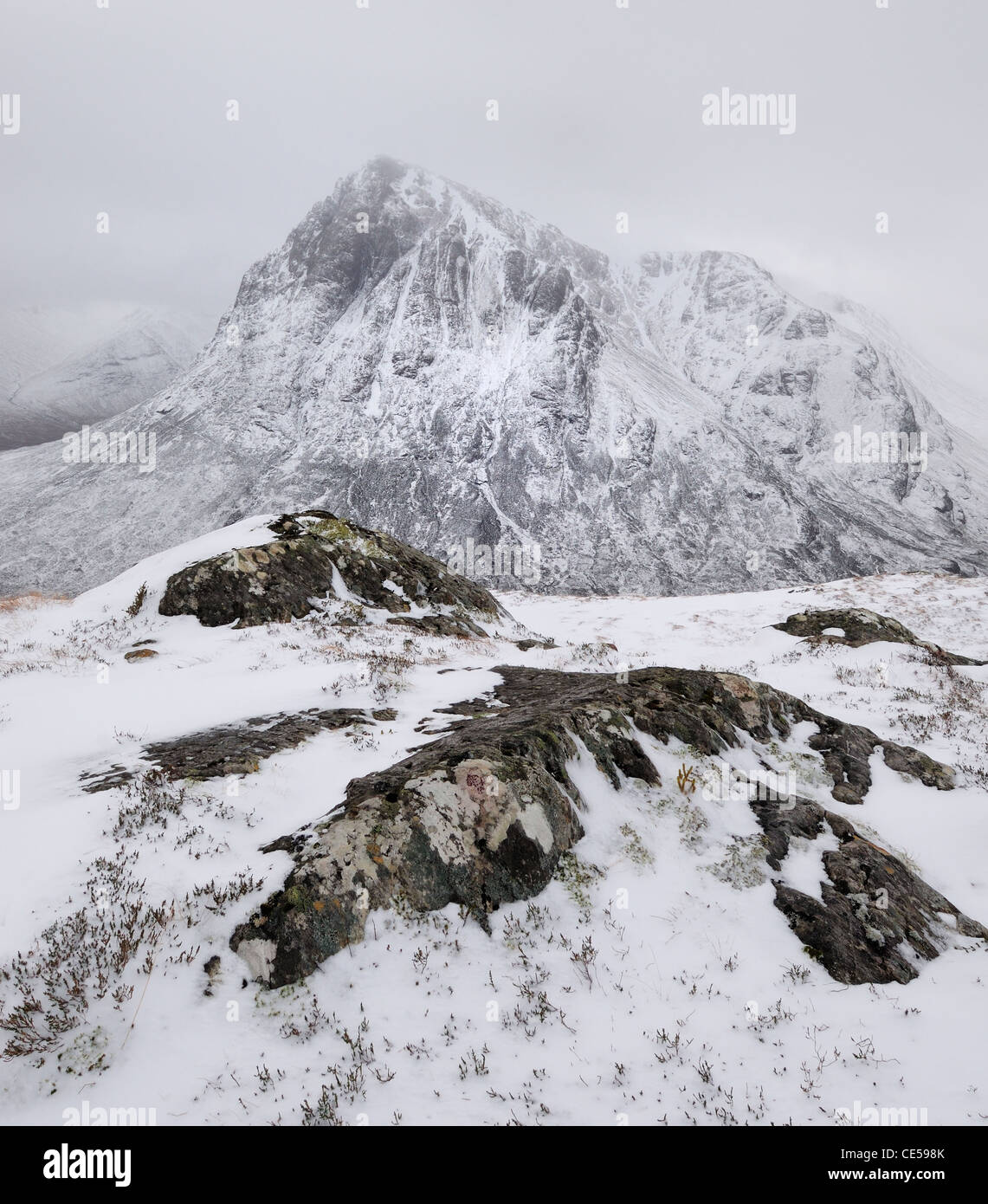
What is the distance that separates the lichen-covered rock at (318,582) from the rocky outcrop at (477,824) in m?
9.33

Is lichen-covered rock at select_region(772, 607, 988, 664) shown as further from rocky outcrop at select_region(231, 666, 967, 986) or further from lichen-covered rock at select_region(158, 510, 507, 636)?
rocky outcrop at select_region(231, 666, 967, 986)

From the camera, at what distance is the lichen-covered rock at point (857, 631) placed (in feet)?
57.1

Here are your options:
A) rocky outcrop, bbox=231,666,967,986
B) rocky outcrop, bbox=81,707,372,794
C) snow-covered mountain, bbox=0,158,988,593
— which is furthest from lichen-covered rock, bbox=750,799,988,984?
snow-covered mountain, bbox=0,158,988,593

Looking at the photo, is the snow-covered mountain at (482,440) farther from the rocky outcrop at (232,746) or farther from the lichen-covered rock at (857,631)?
the rocky outcrop at (232,746)

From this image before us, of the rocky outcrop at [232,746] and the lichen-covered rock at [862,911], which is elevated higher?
the rocky outcrop at [232,746]

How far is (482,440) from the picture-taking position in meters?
92.9

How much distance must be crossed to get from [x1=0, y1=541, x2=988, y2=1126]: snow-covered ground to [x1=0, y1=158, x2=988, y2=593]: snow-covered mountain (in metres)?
73.6

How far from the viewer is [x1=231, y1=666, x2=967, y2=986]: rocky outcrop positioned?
4484 mm

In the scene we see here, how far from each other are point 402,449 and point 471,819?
301 feet

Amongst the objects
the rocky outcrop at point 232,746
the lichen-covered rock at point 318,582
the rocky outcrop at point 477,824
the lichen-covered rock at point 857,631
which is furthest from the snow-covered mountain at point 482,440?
the rocky outcrop at point 477,824

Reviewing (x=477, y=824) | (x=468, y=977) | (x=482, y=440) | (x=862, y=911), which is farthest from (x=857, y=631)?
(x=482, y=440)

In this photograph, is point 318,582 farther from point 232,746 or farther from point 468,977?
point 468,977

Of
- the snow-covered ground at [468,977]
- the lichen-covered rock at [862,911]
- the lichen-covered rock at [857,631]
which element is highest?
the snow-covered ground at [468,977]
